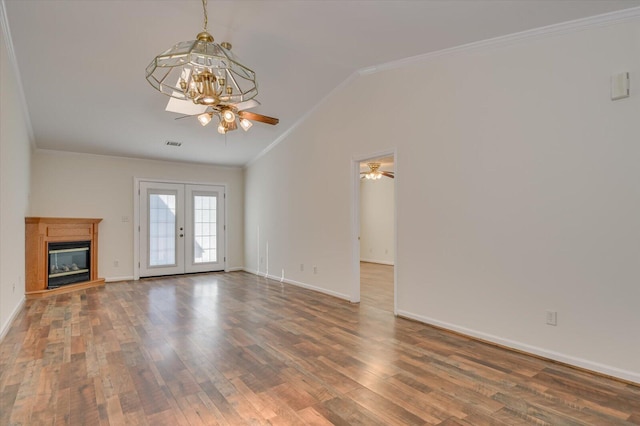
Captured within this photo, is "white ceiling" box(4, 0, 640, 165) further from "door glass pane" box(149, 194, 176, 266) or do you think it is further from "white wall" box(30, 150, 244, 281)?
"door glass pane" box(149, 194, 176, 266)

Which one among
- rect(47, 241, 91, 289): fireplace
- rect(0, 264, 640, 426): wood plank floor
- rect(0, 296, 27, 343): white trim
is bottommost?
rect(0, 264, 640, 426): wood plank floor

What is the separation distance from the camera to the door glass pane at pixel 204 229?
784 cm

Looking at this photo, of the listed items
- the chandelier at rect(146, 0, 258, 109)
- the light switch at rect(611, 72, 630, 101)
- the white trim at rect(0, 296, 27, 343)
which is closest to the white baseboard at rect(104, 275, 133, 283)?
the white trim at rect(0, 296, 27, 343)

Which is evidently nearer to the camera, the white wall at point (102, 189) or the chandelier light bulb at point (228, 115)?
the chandelier light bulb at point (228, 115)

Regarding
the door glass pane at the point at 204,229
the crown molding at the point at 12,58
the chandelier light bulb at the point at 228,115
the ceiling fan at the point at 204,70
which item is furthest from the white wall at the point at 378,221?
the crown molding at the point at 12,58

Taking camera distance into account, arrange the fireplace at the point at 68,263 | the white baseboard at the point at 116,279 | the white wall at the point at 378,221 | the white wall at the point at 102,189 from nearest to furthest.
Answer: the fireplace at the point at 68,263, the white wall at the point at 102,189, the white baseboard at the point at 116,279, the white wall at the point at 378,221

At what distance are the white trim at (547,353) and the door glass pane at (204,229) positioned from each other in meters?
5.62

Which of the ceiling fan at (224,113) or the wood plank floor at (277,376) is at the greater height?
the ceiling fan at (224,113)

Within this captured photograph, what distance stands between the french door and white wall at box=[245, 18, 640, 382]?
4.38 m

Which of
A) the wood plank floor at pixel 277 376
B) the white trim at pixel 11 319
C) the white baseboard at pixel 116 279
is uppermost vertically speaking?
the white trim at pixel 11 319

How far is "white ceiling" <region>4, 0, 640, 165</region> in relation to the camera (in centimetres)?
296

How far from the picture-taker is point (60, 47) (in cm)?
351

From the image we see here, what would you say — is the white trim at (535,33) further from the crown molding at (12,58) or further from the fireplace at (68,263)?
the fireplace at (68,263)

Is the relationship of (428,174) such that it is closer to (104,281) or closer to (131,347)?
(131,347)
